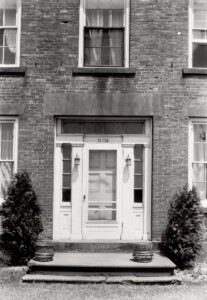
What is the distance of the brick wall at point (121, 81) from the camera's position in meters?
9.70

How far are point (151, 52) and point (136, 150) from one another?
2.30m

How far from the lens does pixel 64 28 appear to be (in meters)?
9.94

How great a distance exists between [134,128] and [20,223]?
3.38m

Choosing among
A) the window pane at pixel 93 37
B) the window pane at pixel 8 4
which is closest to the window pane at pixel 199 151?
the window pane at pixel 93 37

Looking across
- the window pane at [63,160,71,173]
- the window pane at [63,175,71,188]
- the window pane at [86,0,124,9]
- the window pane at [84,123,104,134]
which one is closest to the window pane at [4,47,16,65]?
the window pane at [86,0,124,9]

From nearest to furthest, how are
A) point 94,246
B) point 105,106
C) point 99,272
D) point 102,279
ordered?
point 102,279, point 99,272, point 94,246, point 105,106

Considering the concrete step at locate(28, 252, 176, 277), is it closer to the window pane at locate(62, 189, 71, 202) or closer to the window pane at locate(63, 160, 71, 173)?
the window pane at locate(62, 189, 71, 202)

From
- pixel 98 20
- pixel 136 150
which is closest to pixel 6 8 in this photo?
pixel 98 20

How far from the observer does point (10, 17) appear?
10188 mm

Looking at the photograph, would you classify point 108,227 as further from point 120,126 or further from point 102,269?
point 120,126

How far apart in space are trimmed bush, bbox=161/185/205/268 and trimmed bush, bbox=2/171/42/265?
2.93 m

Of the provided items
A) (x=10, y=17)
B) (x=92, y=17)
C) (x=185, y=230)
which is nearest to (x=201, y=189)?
(x=185, y=230)

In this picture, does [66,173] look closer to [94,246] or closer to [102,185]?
[102,185]

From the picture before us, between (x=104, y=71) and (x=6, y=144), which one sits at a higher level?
(x=104, y=71)
